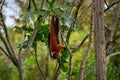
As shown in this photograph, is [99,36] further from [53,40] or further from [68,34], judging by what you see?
[68,34]

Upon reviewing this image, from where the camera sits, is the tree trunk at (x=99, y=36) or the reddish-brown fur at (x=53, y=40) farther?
the reddish-brown fur at (x=53, y=40)

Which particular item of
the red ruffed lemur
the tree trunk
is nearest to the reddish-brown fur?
the red ruffed lemur

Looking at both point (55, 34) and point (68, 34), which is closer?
point (55, 34)

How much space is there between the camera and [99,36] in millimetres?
1777

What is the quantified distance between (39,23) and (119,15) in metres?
0.60

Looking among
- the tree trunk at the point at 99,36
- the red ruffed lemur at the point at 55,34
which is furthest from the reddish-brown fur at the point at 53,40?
the tree trunk at the point at 99,36

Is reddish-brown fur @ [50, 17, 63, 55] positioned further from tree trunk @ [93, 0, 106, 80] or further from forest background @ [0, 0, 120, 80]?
tree trunk @ [93, 0, 106, 80]

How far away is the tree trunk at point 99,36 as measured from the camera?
175 cm

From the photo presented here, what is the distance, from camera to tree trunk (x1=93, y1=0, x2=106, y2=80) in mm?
1747

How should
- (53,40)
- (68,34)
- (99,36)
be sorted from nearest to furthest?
(99,36) < (53,40) < (68,34)

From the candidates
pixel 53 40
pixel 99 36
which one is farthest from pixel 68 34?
pixel 99 36

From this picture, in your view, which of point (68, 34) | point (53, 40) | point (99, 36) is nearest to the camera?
point (99, 36)

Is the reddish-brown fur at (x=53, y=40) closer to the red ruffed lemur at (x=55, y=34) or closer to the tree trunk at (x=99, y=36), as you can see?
the red ruffed lemur at (x=55, y=34)

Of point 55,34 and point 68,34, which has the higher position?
point 55,34
